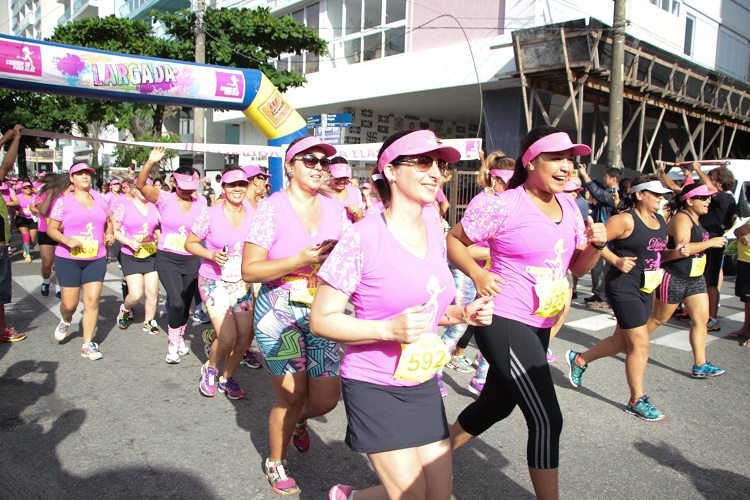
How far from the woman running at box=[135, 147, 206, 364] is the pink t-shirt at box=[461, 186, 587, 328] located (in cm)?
353

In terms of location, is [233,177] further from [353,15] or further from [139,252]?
[353,15]

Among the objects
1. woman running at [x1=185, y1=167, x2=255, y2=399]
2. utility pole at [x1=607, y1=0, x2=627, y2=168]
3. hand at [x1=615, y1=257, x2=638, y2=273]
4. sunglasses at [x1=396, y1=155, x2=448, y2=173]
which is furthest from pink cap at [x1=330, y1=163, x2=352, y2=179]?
utility pole at [x1=607, y1=0, x2=627, y2=168]

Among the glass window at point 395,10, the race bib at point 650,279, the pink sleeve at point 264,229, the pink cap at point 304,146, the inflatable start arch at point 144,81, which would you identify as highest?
the glass window at point 395,10

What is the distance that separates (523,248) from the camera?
2.97 m

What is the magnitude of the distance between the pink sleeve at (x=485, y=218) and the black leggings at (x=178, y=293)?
12.0 ft

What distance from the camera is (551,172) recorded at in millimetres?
2969

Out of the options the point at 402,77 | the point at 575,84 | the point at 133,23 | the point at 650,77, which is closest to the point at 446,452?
the point at 575,84

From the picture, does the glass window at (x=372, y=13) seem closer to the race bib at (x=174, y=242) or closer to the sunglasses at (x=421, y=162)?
the race bib at (x=174, y=242)

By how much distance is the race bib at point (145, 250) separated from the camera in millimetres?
6852

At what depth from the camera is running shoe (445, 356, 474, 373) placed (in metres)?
5.71

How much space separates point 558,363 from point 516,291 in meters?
3.44

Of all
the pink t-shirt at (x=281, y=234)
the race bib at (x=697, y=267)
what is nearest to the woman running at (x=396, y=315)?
the pink t-shirt at (x=281, y=234)

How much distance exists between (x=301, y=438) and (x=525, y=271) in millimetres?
1856

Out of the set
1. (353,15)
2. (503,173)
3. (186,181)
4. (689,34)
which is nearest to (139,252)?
(186,181)
